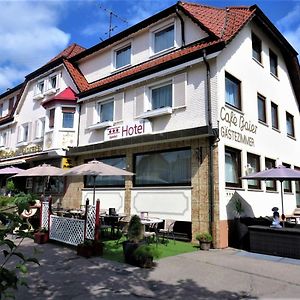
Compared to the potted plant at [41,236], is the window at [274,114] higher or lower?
higher

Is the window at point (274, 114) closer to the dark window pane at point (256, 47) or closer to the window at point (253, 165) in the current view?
the dark window pane at point (256, 47)

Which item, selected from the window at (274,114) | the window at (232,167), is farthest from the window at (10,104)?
the window at (232,167)

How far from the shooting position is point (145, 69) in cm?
1511

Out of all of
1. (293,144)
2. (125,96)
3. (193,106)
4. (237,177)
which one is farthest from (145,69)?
(293,144)

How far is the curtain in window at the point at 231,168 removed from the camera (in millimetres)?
13275

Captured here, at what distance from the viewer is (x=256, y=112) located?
15789mm

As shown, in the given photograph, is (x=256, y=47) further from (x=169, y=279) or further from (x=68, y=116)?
(x=169, y=279)

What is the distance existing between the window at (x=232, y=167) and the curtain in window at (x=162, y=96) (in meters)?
3.40

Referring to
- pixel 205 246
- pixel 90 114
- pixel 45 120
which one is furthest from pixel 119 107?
pixel 205 246

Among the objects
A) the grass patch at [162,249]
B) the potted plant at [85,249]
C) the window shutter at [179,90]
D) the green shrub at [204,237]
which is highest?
the window shutter at [179,90]

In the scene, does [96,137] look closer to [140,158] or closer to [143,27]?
[140,158]

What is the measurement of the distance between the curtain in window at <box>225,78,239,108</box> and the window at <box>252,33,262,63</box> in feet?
10.1

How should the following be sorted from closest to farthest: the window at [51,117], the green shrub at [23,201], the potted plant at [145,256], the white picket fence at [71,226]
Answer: the green shrub at [23,201]
the potted plant at [145,256]
the white picket fence at [71,226]
the window at [51,117]

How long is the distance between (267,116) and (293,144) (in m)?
4.64
